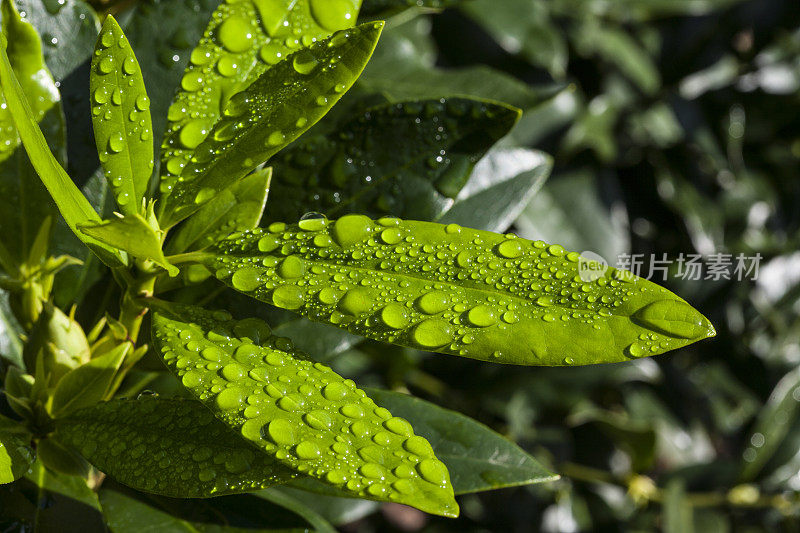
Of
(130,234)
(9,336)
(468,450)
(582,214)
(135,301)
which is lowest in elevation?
(582,214)

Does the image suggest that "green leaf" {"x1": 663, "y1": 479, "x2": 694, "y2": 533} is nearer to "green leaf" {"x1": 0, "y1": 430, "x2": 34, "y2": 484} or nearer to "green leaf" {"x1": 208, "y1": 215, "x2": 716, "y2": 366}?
"green leaf" {"x1": 208, "y1": 215, "x2": 716, "y2": 366}

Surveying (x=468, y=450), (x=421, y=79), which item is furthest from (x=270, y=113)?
(x=421, y=79)

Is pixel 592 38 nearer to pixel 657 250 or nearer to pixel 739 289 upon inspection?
pixel 657 250

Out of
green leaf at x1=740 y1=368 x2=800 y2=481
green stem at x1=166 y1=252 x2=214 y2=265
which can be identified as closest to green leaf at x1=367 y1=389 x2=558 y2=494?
green stem at x1=166 y1=252 x2=214 y2=265

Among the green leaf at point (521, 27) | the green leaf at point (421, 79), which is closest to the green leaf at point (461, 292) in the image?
the green leaf at point (421, 79)

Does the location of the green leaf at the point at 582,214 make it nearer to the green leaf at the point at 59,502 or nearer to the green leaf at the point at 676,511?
the green leaf at the point at 676,511

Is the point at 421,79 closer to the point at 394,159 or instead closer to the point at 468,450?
the point at 394,159
